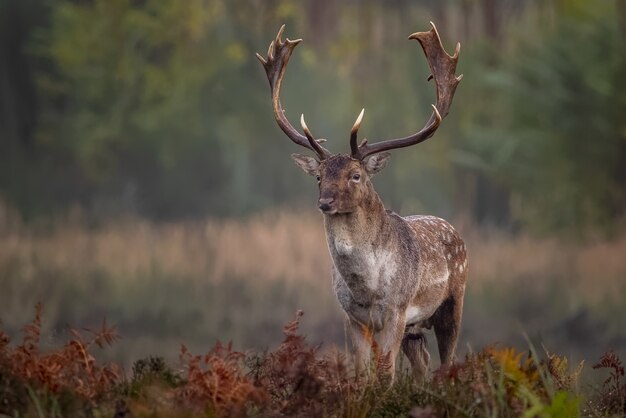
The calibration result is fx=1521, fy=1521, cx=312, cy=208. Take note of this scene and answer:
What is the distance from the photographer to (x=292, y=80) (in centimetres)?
3528

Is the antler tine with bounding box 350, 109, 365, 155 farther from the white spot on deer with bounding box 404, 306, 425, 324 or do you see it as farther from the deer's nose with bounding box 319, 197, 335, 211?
the white spot on deer with bounding box 404, 306, 425, 324

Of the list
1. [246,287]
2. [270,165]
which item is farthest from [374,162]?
[270,165]

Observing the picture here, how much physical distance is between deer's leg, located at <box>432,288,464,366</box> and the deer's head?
1362 mm

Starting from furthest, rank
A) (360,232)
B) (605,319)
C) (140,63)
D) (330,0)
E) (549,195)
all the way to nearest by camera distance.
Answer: (330,0) → (140,63) → (549,195) → (605,319) → (360,232)

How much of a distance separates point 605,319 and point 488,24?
1391 cm

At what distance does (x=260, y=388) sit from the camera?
6930mm

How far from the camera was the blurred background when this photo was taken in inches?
902

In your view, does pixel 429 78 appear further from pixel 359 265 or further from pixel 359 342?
pixel 359 342

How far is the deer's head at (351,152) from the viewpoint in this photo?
31.1ft

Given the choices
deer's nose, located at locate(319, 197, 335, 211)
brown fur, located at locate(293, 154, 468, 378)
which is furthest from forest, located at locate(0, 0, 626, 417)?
deer's nose, located at locate(319, 197, 335, 211)

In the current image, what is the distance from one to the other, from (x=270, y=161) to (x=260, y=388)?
28.1 metres

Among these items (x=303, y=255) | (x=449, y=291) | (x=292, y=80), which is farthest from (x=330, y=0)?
(x=449, y=291)

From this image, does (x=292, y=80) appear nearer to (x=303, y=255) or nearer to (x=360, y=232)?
(x=303, y=255)

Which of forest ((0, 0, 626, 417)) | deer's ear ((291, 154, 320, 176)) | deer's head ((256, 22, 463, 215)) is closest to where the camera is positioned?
deer's head ((256, 22, 463, 215))
